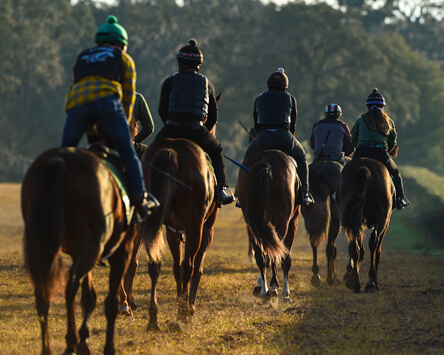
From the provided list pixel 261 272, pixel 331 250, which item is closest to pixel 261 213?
pixel 261 272

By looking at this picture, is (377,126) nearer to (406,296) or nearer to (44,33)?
(406,296)

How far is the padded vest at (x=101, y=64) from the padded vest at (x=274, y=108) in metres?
4.28

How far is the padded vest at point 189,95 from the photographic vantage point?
870cm

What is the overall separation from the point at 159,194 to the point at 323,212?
5502 millimetres

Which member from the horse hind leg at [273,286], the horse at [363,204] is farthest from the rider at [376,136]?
the horse hind leg at [273,286]

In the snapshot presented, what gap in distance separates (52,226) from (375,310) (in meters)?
5.35

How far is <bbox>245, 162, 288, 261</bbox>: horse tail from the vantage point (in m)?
9.15

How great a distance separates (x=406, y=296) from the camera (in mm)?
10883

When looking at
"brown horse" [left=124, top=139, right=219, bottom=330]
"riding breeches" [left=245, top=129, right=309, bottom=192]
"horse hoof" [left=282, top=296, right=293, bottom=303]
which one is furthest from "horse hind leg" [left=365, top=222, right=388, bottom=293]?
"brown horse" [left=124, top=139, right=219, bottom=330]

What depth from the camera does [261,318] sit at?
8.74 meters

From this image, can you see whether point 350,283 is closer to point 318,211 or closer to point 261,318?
point 318,211

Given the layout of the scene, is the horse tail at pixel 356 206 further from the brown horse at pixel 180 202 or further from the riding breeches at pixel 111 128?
the riding breeches at pixel 111 128

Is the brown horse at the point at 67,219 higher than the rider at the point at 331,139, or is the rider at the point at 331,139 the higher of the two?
the rider at the point at 331,139

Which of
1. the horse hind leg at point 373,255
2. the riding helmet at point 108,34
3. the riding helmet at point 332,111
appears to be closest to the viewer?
the riding helmet at point 108,34
